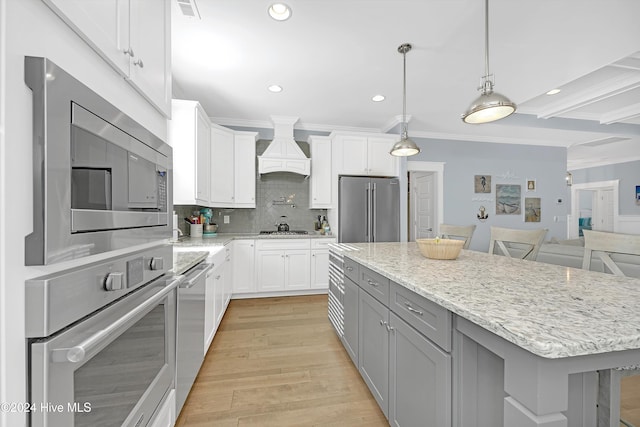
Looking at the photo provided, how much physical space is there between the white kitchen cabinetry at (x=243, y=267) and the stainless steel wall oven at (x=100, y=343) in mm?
2567

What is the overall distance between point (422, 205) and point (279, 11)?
462 cm

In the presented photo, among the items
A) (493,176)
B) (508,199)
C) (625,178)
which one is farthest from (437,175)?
(625,178)

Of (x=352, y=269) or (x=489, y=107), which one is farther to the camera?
(x=352, y=269)

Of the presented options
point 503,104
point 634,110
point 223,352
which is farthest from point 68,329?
point 634,110

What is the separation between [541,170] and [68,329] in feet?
23.6

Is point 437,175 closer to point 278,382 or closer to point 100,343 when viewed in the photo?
point 278,382

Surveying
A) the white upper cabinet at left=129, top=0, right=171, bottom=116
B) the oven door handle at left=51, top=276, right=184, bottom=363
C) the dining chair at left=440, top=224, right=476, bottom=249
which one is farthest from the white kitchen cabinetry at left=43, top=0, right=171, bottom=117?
the dining chair at left=440, top=224, right=476, bottom=249

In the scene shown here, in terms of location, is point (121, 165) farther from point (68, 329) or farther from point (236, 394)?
point (236, 394)

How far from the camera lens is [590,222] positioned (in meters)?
9.20

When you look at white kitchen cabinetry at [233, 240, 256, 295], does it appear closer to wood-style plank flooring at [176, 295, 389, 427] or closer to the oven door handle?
wood-style plank flooring at [176, 295, 389, 427]

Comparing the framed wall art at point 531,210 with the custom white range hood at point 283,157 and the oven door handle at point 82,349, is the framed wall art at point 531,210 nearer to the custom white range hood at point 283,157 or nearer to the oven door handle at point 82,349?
the custom white range hood at point 283,157

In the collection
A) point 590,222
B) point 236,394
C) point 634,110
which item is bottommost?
point 236,394

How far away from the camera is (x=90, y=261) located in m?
0.75

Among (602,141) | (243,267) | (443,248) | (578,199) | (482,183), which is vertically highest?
(602,141)
